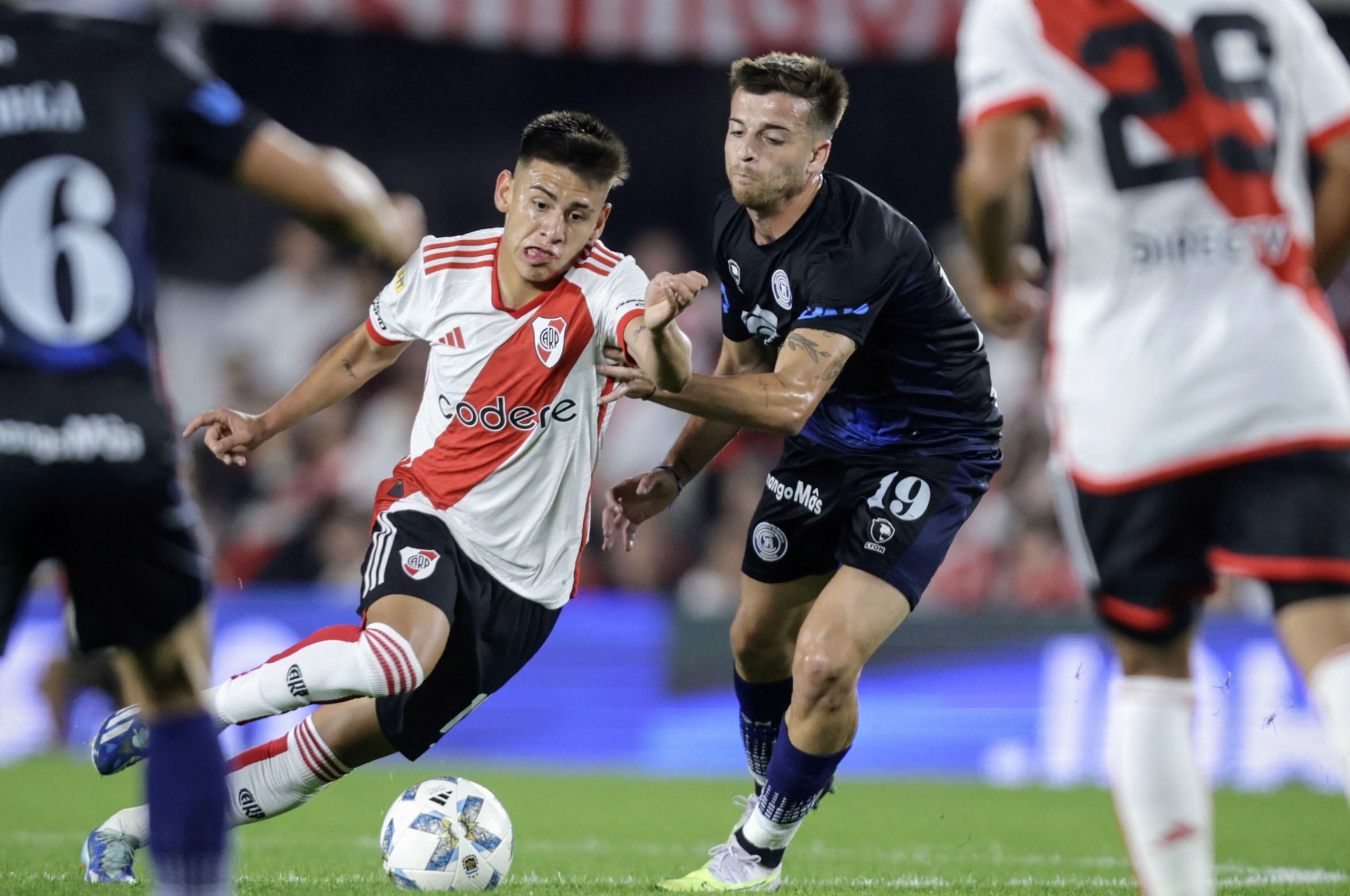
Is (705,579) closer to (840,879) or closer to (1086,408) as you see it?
(840,879)

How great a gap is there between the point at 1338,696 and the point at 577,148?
3.00 m

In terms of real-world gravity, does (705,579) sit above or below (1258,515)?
below

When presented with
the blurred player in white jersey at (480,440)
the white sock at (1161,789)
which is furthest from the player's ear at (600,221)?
the white sock at (1161,789)

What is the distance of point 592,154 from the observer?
16.8 feet

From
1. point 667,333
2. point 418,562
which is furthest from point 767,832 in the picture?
point 667,333

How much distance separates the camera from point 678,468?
5.54 metres

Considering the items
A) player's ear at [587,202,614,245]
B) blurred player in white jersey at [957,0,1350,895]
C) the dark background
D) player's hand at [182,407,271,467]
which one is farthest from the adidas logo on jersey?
the dark background

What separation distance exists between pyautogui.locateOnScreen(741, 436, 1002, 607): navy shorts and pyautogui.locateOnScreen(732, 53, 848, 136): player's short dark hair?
1.14m

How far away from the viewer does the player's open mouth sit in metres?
5.09

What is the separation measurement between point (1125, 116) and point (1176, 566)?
0.94 m

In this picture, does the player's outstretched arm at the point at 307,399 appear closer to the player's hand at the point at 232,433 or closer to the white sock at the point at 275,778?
the player's hand at the point at 232,433

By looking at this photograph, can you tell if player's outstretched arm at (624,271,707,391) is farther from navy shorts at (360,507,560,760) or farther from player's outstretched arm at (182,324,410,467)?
player's outstretched arm at (182,324,410,467)

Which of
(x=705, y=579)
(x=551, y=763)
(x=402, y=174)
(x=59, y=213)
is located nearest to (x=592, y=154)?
(x=59, y=213)

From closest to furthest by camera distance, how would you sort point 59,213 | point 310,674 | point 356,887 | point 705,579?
point 59,213
point 310,674
point 356,887
point 705,579
